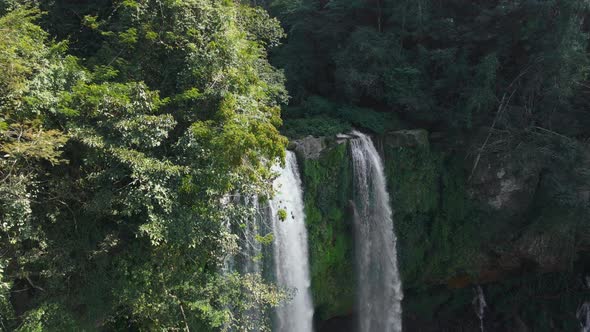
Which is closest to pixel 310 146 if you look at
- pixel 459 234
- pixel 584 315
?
pixel 459 234

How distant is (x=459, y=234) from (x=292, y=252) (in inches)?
223

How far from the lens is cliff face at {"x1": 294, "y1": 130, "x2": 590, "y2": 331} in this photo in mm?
→ 11062

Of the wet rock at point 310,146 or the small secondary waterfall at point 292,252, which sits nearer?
the small secondary waterfall at point 292,252

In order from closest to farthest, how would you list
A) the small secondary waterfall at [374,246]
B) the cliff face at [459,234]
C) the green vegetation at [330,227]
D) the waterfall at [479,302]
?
the green vegetation at [330,227]
the cliff face at [459,234]
the small secondary waterfall at [374,246]
the waterfall at [479,302]

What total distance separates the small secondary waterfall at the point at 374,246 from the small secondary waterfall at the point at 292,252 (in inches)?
69.5

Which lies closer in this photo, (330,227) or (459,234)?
(330,227)

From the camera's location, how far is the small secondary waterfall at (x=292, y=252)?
31.2ft

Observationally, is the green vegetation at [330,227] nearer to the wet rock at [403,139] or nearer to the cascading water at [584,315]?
the wet rock at [403,139]

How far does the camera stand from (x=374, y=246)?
11695 mm

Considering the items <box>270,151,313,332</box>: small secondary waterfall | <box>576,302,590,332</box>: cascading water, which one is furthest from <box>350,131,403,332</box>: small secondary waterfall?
<box>576,302,590,332</box>: cascading water

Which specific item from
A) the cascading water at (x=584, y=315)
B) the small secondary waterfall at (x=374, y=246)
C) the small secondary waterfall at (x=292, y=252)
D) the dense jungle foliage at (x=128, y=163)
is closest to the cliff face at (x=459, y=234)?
the cascading water at (x=584, y=315)

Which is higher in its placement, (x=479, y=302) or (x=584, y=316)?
(x=584, y=316)

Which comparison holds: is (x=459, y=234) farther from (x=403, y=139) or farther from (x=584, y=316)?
(x=584, y=316)

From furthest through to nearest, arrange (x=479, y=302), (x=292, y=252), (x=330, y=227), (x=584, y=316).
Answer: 1. (x=479, y=302)
2. (x=584, y=316)
3. (x=330, y=227)
4. (x=292, y=252)
